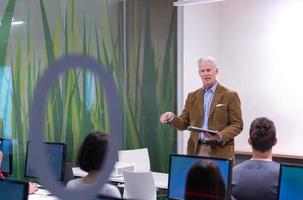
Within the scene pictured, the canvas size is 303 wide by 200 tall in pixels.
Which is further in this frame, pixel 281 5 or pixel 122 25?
pixel 122 25

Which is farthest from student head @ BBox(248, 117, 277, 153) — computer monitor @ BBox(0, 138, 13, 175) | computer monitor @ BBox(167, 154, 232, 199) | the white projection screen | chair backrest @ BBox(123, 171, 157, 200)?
the white projection screen

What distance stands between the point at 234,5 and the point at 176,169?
3.91m

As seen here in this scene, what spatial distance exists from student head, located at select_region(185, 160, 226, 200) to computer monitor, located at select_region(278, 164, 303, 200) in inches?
37.0

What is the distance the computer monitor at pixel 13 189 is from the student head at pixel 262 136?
133 cm

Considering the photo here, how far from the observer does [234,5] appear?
619cm

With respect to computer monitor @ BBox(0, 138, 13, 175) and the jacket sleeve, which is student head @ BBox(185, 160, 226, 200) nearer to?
the jacket sleeve

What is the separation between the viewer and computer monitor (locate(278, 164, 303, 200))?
2.29 metres

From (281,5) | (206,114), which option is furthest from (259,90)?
(206,114)

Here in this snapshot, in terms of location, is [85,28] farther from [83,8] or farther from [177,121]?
[177,121]

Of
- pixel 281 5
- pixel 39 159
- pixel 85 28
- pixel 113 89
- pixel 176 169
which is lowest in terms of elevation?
pixel 176 169

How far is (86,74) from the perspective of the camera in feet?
13.0

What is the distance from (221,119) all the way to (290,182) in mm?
1533

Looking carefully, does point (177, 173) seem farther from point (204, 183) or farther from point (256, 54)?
point (256, 54)

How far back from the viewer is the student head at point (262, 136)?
2617mm
